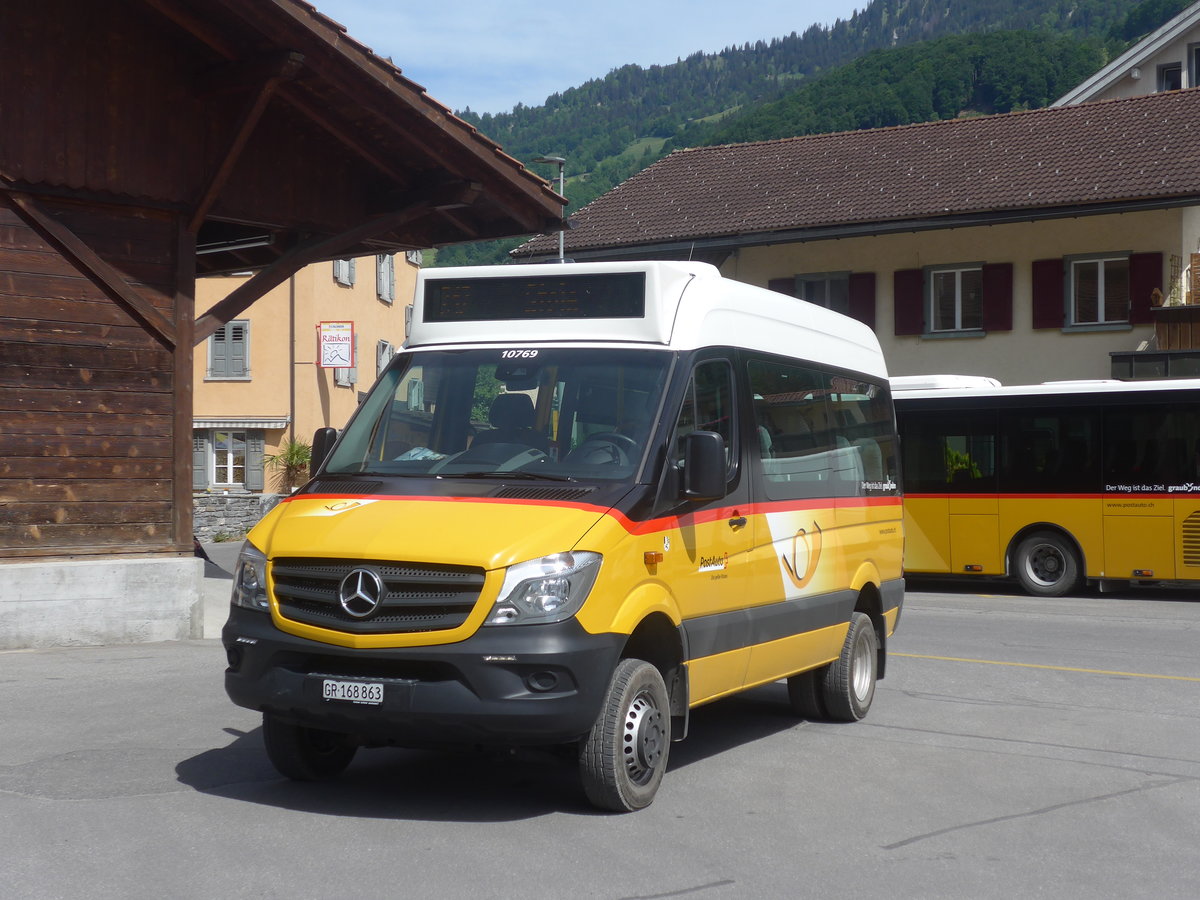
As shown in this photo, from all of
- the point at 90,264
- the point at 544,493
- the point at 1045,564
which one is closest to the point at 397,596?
the point at 544,493

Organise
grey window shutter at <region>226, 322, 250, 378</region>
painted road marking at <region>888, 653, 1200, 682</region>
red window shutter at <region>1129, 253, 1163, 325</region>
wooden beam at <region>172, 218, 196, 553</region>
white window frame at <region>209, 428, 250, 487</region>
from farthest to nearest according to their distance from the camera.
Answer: grey window shutter at <region>226, 322, 250, 378</region> → white window frame at <region>209, 428, 250, 487</region> → red window shutter at <region>1129, 253, 1163, 325</region> → wooden beam at <region>172, 218, 196, 553</region> → painted road marking at <region>888, 653, 1200, 682</region>

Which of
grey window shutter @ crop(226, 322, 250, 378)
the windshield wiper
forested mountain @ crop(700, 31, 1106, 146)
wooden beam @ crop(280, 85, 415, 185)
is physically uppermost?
forested mountain @ crop(700, 31, 1106, 146)

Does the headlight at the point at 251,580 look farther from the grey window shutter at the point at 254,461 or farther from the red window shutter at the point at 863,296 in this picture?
the grey window shutter at the point at 254,461

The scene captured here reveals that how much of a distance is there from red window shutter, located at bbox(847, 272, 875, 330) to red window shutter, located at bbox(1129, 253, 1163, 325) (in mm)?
5531

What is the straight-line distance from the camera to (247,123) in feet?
43.3

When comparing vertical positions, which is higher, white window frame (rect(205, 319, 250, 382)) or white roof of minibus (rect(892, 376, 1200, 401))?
white window frame (rect(205, 319, 250, 382))

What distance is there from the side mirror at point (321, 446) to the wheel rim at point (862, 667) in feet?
12.0

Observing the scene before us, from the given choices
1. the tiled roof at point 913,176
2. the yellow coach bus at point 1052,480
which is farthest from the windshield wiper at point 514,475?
the tiled roof at point 913,176

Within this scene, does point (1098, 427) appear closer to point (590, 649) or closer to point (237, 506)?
point (590, 649)

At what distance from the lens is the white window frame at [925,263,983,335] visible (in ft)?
103

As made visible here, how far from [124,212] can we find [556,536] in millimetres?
8312

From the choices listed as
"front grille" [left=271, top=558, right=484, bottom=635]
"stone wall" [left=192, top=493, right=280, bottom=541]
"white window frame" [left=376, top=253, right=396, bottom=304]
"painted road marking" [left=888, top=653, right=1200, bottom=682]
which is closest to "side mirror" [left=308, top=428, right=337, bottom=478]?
"front grille" [left=271, top=558, right=484, bottom=635]

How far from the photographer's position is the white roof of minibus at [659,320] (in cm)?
753

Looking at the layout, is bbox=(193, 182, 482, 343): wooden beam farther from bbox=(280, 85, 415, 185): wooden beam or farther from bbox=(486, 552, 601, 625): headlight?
bbox=(486, 552, 601, 625): headlight
